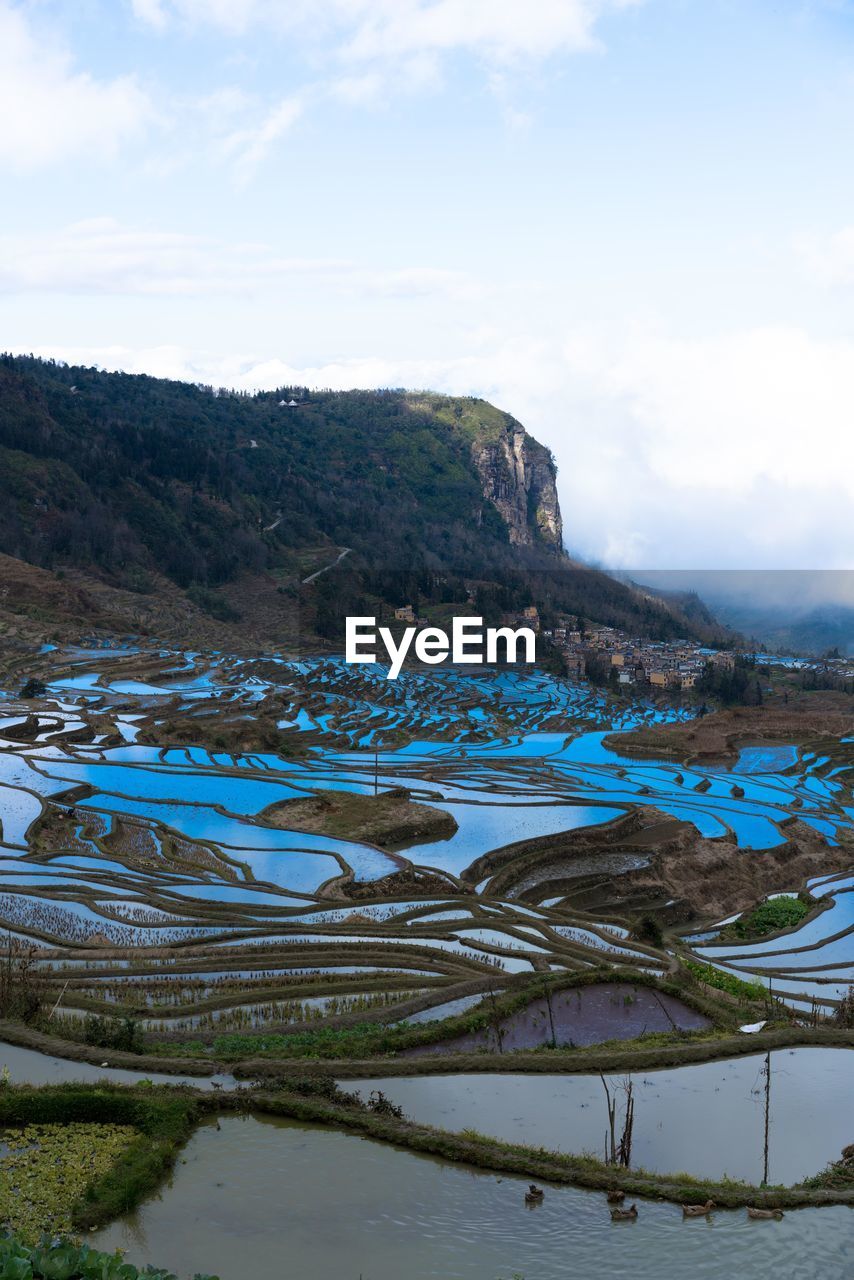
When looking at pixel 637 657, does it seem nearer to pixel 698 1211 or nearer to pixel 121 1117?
pixel 121 1117

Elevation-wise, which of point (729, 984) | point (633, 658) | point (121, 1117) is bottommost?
point (729, 984)

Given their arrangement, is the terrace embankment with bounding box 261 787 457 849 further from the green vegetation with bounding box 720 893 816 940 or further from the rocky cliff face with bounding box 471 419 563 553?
the rocky cliff face with bounding box 471 419 563 553

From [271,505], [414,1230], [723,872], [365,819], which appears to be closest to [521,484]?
[271,505]

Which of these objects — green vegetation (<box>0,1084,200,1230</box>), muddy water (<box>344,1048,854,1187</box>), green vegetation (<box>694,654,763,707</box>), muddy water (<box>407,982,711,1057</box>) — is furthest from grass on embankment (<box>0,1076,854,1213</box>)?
green vegetation (<box>694,654,763,707</box>)

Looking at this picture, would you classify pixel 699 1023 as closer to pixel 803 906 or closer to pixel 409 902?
pixel 409 902

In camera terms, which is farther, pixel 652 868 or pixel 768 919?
pixel 652 868

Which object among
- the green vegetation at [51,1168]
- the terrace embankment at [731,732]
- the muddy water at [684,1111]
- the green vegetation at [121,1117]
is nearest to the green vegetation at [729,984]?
the muddy water at [684,1111]
